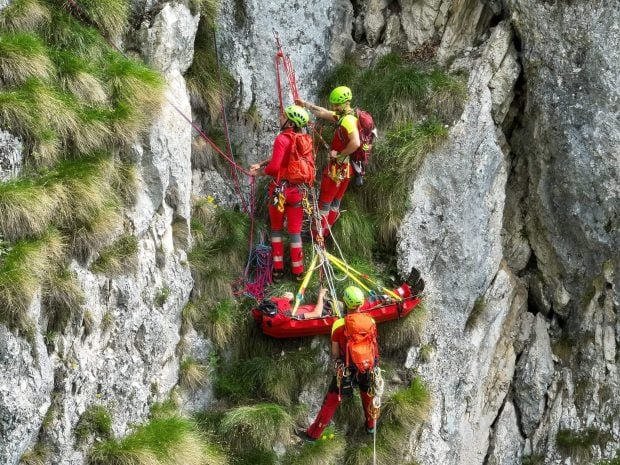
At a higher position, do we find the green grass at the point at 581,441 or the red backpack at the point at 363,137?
the red backpack at the point at 363,137

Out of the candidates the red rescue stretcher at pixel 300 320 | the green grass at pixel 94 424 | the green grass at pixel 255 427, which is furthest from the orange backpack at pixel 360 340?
the green grass at pixel 94 424

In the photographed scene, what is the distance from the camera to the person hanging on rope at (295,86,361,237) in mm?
10602

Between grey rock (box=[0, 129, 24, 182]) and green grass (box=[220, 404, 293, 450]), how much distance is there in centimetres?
431

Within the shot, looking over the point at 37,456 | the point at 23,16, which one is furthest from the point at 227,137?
the point at 37,456

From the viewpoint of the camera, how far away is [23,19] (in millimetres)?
9070

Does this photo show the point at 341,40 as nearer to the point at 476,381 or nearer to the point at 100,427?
the point at 476,381

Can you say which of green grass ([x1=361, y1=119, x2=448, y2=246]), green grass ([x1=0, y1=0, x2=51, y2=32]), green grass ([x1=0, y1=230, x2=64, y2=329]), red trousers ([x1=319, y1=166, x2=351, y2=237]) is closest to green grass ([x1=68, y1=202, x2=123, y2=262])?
green grass ([x1=0, y1=230, x2=64, y2=329])

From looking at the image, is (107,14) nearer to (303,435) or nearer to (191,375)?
(191,375)

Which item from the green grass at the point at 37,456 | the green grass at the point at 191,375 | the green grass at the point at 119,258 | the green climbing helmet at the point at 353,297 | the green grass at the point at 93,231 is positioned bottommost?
the green grass at the point at 37,456

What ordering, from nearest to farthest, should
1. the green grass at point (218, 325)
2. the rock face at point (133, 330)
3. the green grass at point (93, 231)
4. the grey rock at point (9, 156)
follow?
1. the rock face at point (133, 330)
2. the grey rock at point (9, 156)
3. the green grass at point (93, 231)
4. the green grass at point (218, 325)

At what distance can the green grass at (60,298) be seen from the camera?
7.79 meters

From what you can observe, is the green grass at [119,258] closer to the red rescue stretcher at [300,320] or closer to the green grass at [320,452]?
the red rescue stretcher at [300,320]

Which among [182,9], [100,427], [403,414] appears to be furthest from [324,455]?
[182,9]

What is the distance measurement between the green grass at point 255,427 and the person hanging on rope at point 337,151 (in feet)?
10.1
